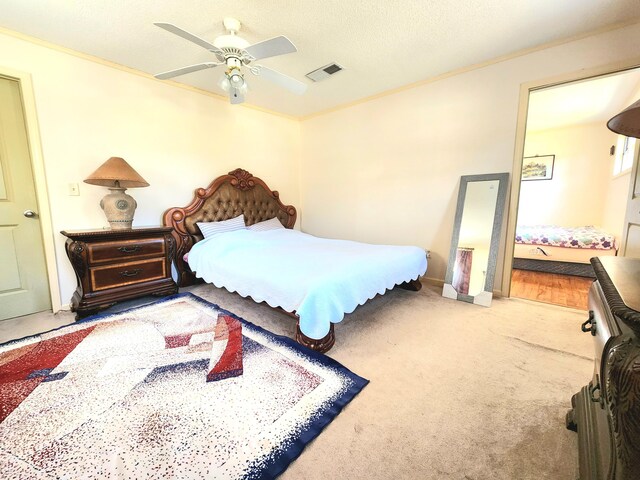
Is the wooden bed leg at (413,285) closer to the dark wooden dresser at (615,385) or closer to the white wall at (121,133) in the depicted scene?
the dark wooden dresser at (615,385)

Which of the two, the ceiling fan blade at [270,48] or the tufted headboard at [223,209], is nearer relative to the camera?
the ceiling fan blade at [270,48]

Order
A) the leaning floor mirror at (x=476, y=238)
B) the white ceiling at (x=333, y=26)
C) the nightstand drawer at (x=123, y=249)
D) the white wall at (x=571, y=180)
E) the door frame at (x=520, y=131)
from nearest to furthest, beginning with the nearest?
1. the white ceiling at (x=333, y=26)
2. the door frame at (x=520, y=131)
3. the nightstand drawer at (x=123, y=249)
4. the leaning floor mirror at (x=476, y=238)
5. the white wall at (x=571, y=180)

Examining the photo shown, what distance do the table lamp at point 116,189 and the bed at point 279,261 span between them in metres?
0.57

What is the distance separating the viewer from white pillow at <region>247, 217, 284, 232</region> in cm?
375

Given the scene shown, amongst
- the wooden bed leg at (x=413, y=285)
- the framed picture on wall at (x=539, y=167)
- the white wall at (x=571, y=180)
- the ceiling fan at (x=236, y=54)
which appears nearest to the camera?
the ceiling fan at (x=236, y=54)

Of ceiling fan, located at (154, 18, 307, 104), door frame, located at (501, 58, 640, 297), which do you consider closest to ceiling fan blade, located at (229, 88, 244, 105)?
ceiling fan, located at (154, 18, 307, 104)

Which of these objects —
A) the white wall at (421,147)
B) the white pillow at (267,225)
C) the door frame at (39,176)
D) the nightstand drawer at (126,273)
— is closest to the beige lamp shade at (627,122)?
the white wall at (421,147)

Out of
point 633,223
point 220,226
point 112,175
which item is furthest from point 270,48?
point 633,223

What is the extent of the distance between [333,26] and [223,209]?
2490 mm

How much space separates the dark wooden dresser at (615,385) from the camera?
1.53 feet

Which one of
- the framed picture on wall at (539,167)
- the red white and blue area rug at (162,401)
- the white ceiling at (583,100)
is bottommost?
the red white and blue area rug at (162,401)

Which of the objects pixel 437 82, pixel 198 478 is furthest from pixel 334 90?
pixel 198 478

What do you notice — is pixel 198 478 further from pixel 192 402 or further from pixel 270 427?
pixel 192 402

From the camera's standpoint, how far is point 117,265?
257 centimetres
